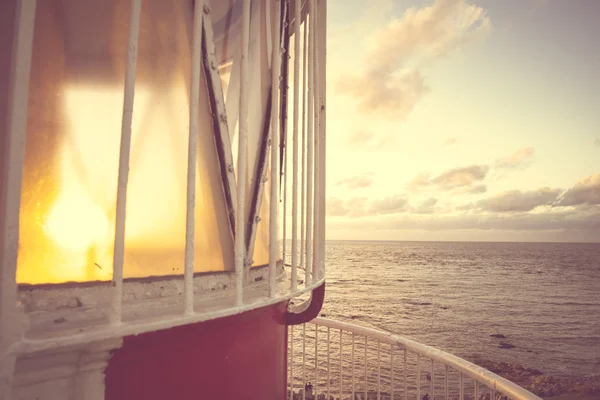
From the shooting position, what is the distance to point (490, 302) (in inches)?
1517

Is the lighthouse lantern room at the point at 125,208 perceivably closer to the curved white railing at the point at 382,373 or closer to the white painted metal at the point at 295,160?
the white painted metal at the point at 295,160

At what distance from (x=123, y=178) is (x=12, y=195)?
30 centimetres

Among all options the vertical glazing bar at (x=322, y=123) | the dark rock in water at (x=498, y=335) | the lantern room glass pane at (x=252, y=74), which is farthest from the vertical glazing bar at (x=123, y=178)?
the dark rock in water at (x=498, y=335)

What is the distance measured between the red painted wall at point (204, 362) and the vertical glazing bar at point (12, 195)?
0.37 metres

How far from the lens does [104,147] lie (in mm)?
1560

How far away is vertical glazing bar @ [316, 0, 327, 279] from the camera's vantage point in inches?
115

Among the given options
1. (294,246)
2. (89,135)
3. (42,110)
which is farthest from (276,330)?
(42,110)

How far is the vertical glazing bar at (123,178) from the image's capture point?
1282mm

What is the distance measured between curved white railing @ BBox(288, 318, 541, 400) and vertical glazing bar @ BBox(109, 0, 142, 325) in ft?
7.21

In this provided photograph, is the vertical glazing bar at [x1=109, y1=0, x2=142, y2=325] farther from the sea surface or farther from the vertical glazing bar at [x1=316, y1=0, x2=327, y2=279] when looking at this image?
the sea surface

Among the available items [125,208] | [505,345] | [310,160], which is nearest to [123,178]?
[125,208]

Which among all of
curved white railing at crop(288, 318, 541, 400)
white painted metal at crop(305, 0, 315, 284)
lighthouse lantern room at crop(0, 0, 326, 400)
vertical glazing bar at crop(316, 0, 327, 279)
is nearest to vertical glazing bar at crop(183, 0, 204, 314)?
lighthouse lantern room at crop(0, 0, 326, 400)

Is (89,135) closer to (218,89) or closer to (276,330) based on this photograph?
(218,89)

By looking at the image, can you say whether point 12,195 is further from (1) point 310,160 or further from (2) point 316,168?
(2) point 316,168
